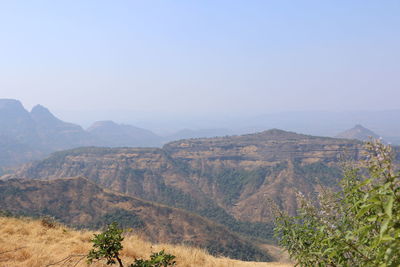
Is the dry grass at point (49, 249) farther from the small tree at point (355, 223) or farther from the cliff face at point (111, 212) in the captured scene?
the cliff face at point (111, 212)

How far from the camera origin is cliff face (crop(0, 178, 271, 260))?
314 feet

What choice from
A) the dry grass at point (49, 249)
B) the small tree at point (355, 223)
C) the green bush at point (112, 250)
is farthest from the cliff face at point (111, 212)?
the small tree at point (355, 223)

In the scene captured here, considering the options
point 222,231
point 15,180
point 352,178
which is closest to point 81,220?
point 15,180

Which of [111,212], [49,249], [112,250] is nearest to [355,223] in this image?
[112,250]

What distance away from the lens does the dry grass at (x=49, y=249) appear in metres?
7.46

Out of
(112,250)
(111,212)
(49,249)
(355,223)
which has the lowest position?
(111,212)

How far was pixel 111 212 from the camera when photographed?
357 ft

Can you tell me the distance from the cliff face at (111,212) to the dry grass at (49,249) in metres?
83.0

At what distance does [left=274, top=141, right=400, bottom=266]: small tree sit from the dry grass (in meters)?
3.59

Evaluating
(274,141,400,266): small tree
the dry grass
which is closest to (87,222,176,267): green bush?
the dry grass

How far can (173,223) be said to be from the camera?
10694 cm

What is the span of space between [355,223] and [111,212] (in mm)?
115103

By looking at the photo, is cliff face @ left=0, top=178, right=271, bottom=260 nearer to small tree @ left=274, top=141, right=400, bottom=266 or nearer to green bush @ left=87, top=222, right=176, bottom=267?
green bush @ left=87, top=222, right=176, bottom=267

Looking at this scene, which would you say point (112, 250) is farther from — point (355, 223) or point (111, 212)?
point (111, 212)
